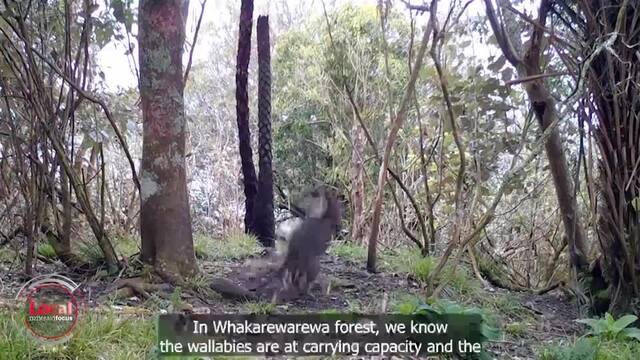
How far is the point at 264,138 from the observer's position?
15.7 feet

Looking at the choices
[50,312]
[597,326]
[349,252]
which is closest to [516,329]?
[597,326]

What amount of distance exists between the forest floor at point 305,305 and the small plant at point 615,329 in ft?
0.52

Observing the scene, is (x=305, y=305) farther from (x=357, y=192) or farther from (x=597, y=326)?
(x=357, y=192)

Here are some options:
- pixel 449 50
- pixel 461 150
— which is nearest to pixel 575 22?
pixel 461 150

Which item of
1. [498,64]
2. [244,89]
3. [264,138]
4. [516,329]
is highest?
[244,89]

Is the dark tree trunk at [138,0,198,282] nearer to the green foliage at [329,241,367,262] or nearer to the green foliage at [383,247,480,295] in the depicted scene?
the green foliage at [383,247,480,295]

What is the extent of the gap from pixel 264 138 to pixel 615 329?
10.5 ft

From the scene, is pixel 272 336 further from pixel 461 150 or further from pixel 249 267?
pixel 461 150

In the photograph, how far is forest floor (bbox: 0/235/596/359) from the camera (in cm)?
182

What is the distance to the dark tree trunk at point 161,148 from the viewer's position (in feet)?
8.90

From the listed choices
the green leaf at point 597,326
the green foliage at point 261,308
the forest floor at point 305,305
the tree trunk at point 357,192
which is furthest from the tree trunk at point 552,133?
the tree trunk at point 357,192

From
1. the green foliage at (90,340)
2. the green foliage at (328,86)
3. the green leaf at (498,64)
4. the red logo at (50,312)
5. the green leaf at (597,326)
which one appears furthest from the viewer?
the green foliage at (328,86)

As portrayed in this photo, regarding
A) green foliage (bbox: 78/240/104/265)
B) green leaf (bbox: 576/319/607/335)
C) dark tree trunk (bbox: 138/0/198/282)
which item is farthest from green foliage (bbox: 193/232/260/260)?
green leaf (bbox: 576/319/607/335)

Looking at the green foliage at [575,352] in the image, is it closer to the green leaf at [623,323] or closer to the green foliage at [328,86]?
the green leaf at [623,323]
